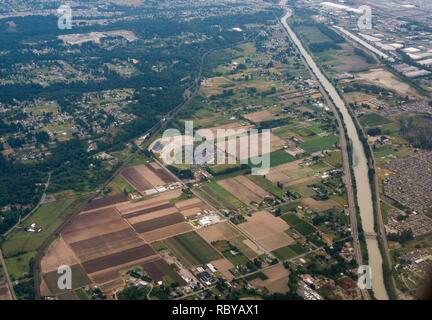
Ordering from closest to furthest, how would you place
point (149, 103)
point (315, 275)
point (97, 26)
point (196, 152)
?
point (315, 275), point (196, 152), point (149, 103), point (97, 26)

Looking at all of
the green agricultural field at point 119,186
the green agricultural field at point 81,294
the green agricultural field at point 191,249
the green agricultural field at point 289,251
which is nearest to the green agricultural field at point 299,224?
the green agricultural field at point 289,251

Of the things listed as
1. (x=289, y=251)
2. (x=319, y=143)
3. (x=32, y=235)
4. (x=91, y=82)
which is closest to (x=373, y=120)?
(x=319, y=143)

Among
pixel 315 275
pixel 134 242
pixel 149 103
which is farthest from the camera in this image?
pixel 149 103

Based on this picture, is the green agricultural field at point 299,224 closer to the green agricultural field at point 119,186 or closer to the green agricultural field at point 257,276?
the green agricultural field at point 257,276

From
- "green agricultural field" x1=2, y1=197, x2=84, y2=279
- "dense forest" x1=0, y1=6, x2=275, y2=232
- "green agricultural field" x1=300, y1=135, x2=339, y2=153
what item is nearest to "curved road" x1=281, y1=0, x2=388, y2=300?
"green agricultural field" x1=300, y1=135, x2=339, y2=153

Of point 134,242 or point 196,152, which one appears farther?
point 196,152

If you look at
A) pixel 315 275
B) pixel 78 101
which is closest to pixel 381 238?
pixel 315 275

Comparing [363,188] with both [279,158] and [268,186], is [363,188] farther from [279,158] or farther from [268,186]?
[279,158]

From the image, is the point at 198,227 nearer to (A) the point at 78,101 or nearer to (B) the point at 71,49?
(A) the point at 78,101
